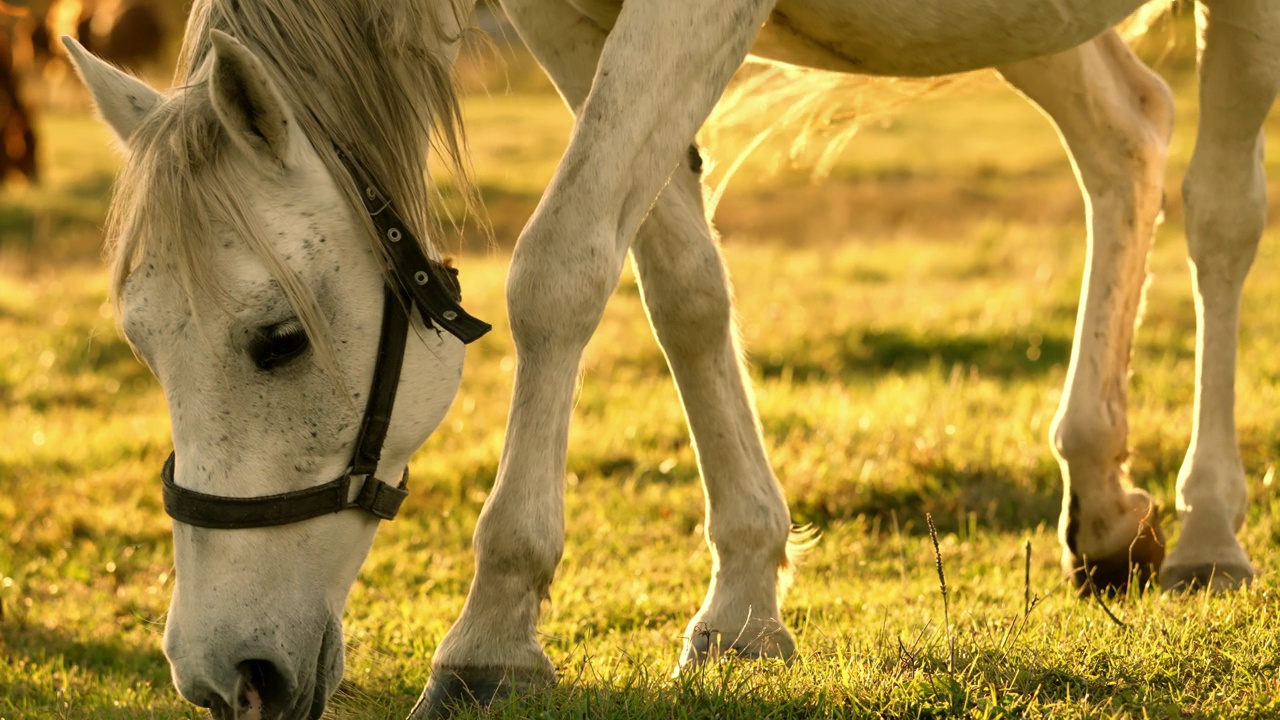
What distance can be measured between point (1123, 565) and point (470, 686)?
7.03 ft

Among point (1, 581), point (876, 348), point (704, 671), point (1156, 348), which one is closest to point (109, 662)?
point (1, 581)

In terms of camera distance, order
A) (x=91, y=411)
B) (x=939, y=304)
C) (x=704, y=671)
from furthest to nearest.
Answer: (x=939, y=304), (x=91, y=411), (x=704, y=671)

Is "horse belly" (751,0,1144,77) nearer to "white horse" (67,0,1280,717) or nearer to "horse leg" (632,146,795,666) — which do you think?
"white horse" (67,0,1280,717)

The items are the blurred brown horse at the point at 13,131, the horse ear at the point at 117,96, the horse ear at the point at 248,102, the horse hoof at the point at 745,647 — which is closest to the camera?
the horse ear at the point at 248,102

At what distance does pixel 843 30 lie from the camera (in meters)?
3.13

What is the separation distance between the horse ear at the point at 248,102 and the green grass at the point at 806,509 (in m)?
1.18

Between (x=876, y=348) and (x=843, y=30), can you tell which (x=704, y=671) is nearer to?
(x=843, y=30)

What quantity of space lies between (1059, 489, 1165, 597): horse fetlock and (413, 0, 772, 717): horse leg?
1.89 m

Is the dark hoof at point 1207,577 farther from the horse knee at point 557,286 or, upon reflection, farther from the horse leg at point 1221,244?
the horse knee at point 557,286

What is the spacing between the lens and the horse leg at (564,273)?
271 centimetres

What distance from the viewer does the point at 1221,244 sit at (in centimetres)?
420

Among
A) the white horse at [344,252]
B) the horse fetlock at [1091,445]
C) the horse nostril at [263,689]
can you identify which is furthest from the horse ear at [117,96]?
the horse fetlock at [1091,445]

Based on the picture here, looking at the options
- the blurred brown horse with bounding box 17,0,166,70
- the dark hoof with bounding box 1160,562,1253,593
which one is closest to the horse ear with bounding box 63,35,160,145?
the dark hoof with bounding box 1160,562,1253,593

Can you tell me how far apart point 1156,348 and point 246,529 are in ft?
18.9
